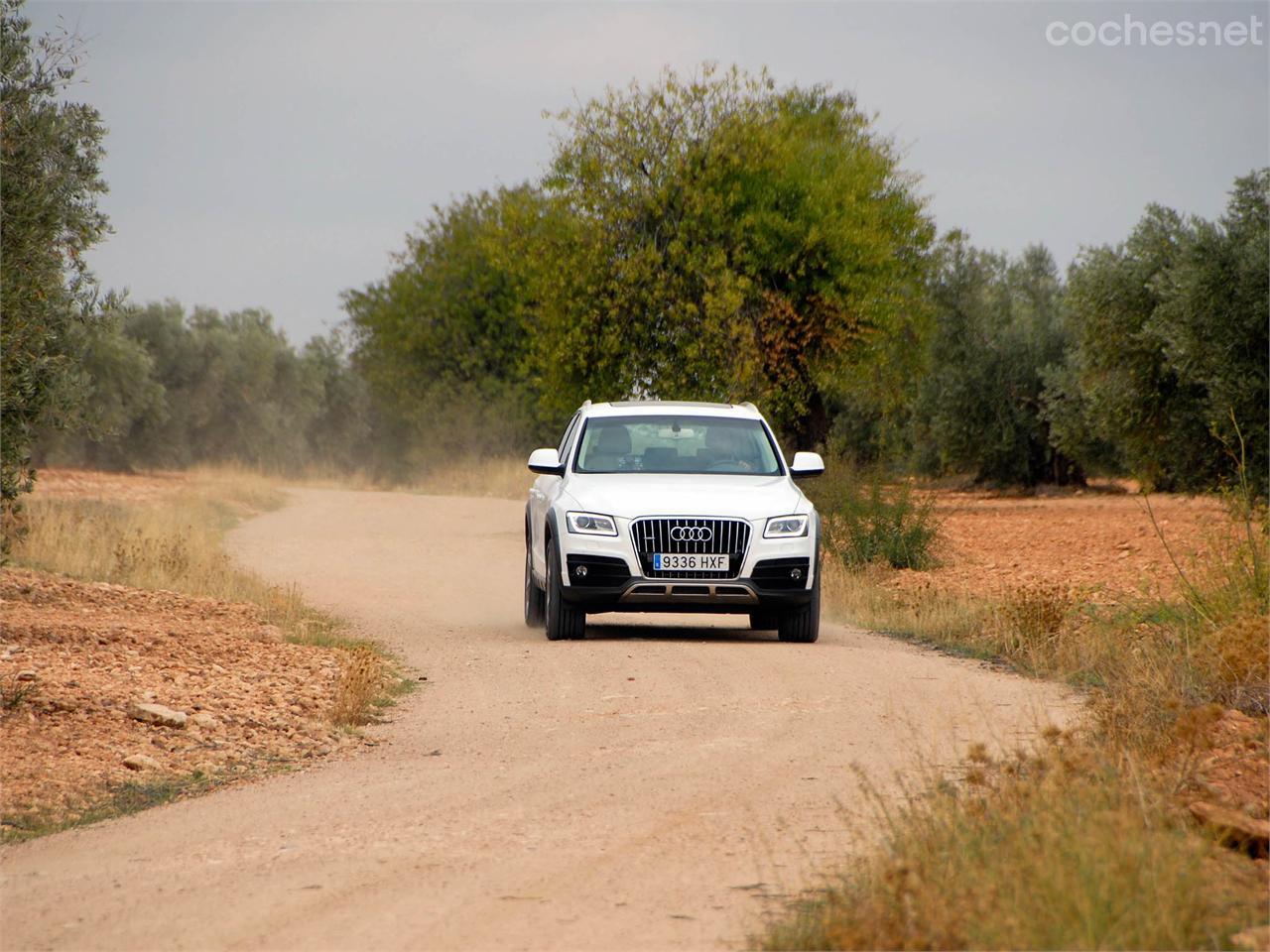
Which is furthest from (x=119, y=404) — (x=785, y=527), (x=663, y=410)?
(x=785, y=527)

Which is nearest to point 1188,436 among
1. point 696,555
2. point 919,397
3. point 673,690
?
point 919,397

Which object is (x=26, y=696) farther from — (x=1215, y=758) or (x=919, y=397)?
(x=919, y=397)

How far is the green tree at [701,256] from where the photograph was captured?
2894 cm

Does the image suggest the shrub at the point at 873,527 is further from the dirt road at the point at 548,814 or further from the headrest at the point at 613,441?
the dirt road at the point at 548,814

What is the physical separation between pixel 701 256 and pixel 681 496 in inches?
655

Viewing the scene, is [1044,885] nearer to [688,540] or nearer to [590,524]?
[688,540]

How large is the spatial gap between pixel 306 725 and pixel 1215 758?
4875mm

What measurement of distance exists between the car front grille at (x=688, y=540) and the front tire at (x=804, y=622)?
69 centimetres

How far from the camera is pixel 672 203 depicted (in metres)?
29.5

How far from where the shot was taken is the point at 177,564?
704 inches

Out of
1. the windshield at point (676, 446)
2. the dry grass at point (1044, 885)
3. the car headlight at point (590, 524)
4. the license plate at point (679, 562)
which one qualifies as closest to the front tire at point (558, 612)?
the car headlight at point (590, 524)

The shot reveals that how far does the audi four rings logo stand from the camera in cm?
1273

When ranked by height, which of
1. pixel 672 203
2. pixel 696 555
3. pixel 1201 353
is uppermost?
pixel 672 203

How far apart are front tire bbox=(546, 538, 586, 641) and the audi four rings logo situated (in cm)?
91
